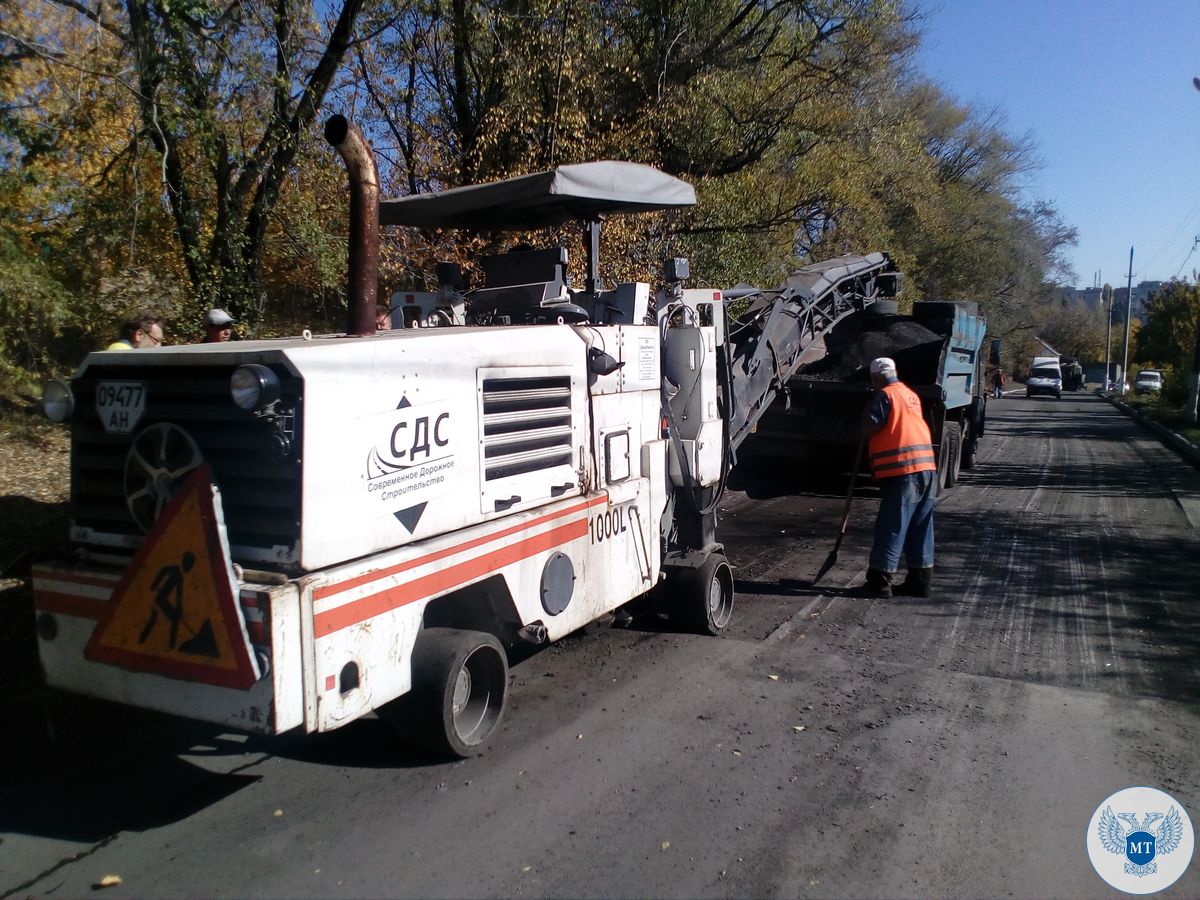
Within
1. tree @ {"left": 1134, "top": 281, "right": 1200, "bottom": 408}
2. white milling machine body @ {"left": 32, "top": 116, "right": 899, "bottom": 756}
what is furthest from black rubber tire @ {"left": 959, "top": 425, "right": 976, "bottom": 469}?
tree @ {"left": 1134, "top": 281, "right": 1200, "bottom": 408}

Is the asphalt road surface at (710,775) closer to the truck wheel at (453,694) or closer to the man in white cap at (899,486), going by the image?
the truck wheel at (453,694)

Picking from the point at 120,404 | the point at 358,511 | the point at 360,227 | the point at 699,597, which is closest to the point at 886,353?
the point at 699,597

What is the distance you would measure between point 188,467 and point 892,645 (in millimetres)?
4518

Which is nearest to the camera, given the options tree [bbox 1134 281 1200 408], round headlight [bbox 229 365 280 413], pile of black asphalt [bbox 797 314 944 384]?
round headlight [bbox 229 365 280 413]

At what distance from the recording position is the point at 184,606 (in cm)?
368

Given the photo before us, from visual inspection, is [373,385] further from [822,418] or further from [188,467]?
[822,418]

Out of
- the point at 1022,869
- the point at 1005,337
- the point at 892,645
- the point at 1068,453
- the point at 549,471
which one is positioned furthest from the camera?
the point at 1005,337

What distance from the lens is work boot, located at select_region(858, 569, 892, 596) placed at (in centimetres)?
751

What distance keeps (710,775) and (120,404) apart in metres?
3.08

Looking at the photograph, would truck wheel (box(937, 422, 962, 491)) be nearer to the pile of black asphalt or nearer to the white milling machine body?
the pile of black asphalt

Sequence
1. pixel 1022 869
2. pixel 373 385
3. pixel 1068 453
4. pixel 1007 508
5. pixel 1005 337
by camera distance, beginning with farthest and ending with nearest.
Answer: pixel 1005 337
pixel 1068 453
pixel 1007 508
pixel 373 385
pixel 1022 869

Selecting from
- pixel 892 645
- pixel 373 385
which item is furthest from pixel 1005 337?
pixel 373 385

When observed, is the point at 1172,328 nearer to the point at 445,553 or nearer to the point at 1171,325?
the point at 1171,325

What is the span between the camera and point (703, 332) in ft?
21.4
